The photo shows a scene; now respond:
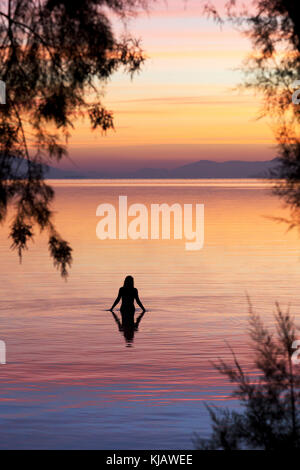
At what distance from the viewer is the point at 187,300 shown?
126 feet

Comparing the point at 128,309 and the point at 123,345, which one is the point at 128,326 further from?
the point at 123,345

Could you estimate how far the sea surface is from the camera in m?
17.9

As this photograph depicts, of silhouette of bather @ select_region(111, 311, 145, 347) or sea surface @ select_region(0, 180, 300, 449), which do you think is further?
silhouette of bather @ select_region(111, 311, 145, 347)

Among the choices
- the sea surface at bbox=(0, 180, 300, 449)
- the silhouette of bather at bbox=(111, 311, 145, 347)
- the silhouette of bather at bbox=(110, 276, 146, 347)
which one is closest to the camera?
the sea surface at bbox=(0, 180, 300, 449)

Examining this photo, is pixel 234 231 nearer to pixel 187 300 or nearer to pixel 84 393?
pixel 187 300

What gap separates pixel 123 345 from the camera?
92.4 ft

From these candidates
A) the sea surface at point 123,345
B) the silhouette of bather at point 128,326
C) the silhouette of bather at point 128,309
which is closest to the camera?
the sea surface at point 123,345

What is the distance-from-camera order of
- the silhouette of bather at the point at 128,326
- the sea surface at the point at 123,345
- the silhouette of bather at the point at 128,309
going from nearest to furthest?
the sea surface at the point at 123,345 < the silhouette of bather at the point at 128,326 < the silhouette of bather at the point at 128,309

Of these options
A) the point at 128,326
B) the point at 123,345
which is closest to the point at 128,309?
the point at 128,326

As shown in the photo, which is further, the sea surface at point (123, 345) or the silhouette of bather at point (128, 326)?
the silhouette of bather at point (128, 326)

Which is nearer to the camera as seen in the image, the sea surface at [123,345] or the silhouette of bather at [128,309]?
the sea surface at [123,345]

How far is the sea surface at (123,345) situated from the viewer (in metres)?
17.9

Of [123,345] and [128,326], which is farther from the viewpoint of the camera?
[128,326]
